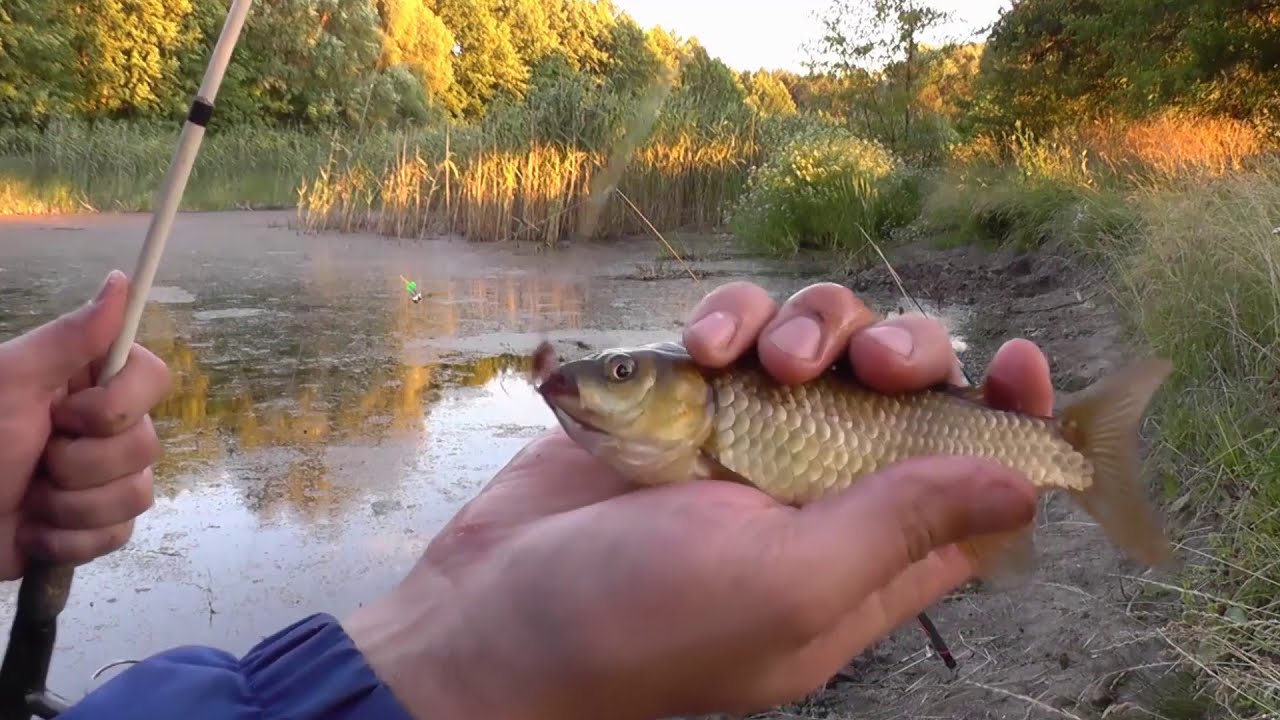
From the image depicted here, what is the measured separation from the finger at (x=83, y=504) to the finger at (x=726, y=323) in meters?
1.12

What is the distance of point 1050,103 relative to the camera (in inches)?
780

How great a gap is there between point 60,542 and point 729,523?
A: 52.0 inches

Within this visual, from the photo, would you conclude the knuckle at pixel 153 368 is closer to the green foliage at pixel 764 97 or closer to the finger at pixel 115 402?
the finger at pixel 115 402

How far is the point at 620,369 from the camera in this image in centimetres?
146

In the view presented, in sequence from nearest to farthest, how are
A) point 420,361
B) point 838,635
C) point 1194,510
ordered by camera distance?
1. point 838,635
2. point 1194,510
3. point 420,361

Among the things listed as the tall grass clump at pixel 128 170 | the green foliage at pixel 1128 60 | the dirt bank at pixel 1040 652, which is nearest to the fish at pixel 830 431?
the dirt bank at pixel 1040 652

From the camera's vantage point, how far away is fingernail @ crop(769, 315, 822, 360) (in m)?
1.53

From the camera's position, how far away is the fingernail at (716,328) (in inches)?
61.0

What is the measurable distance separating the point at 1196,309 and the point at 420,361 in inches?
182

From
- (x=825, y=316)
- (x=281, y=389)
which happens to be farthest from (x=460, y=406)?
(x=825, y=316)

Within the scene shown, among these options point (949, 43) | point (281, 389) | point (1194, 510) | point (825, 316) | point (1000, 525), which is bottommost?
point (281, 389)

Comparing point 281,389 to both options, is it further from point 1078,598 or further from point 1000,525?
point 1000,525

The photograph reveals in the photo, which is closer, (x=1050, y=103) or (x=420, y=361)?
(x=420, y=361)

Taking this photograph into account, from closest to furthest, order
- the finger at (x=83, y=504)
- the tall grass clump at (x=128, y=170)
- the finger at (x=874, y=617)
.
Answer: the finger at (x=874, y=617) < the finger at (x=83, y=504) < the tall grass clump at (x=128, y=170)
